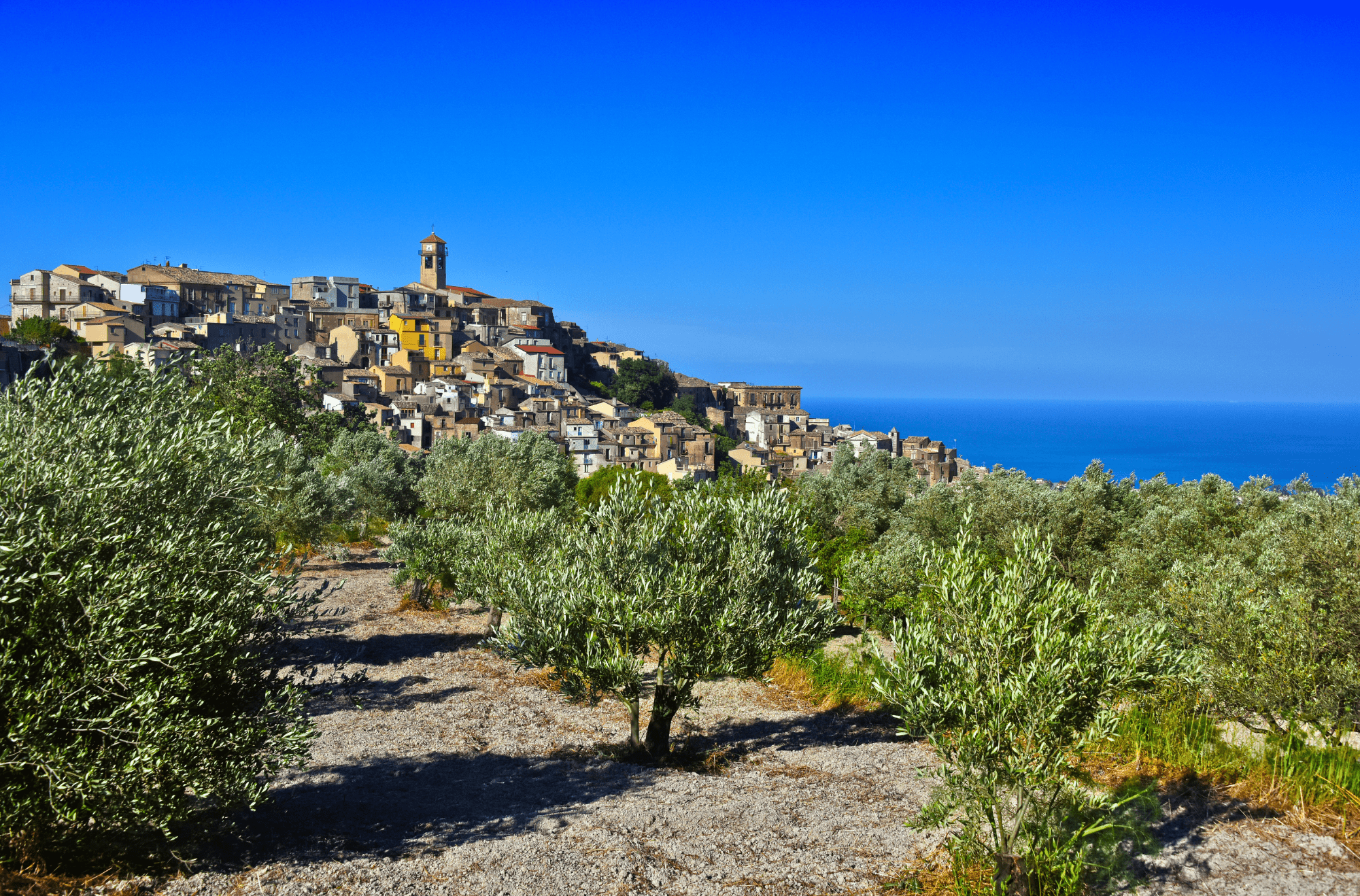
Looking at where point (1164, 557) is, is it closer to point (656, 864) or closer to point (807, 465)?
point (656, 864)

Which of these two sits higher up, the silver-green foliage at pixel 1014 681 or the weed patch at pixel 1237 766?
the silver-green foliage at pixel 1014 681

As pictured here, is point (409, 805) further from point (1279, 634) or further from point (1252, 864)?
point (1279, 634)

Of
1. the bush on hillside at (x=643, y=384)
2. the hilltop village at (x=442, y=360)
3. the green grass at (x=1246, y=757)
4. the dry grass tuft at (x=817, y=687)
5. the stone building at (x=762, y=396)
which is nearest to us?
the green grass at (x=1246, y=757)

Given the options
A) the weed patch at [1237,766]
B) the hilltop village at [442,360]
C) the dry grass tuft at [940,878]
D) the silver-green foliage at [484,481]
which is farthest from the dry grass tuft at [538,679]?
the hilltop village at [442,360]

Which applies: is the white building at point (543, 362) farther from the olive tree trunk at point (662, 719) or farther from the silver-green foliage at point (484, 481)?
the olive tree trunk at point (662, 719)

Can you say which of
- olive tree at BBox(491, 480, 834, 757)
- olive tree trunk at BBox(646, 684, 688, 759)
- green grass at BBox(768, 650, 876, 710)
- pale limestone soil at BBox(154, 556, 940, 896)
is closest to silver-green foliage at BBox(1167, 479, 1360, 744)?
pale limestone soil at BBox(154, 556, 940, 896)

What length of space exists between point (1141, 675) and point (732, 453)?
117517mm

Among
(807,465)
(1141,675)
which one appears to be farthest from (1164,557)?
(807,465)

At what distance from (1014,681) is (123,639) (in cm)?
851

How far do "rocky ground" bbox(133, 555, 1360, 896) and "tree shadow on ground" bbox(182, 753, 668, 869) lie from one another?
1.6 inches

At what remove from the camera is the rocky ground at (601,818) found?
9594mm

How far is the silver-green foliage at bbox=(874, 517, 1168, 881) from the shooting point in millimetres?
8188

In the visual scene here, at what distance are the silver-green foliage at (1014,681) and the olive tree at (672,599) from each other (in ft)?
13.8

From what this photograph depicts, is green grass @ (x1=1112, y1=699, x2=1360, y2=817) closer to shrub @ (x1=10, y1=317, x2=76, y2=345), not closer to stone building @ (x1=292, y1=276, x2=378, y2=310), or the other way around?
shrub @ (x1=10, y1=317, x2=76, y2=345)
